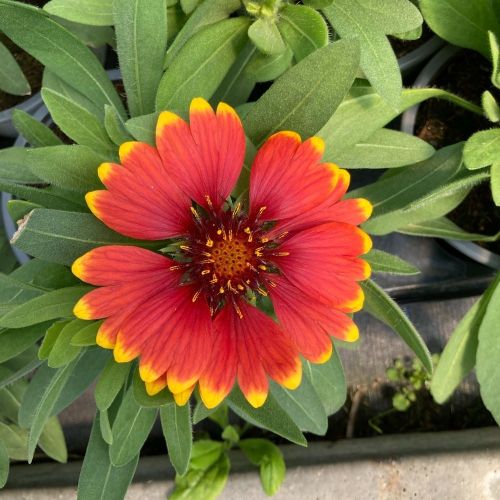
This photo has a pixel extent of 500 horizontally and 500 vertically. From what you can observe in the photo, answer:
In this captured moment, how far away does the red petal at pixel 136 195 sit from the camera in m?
0.66

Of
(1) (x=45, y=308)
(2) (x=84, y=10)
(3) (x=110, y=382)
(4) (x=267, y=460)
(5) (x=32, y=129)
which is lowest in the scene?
(4) (x=267, y=460)

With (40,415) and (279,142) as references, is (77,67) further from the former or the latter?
(40,415)

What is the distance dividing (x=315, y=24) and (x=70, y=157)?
0.34 metres

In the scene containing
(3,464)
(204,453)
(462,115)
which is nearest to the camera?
(3,464)

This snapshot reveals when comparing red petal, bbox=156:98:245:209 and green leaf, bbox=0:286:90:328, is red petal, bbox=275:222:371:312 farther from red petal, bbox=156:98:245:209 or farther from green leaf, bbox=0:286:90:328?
green leaf, bbox=0:286:90:328

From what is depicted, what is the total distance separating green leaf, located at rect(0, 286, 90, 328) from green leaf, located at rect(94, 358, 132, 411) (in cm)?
9

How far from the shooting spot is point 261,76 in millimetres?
898

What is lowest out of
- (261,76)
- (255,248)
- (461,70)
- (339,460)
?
(339,460)

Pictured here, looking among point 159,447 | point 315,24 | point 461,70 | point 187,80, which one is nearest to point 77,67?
point 187,80

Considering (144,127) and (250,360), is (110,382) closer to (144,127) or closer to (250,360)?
(250,360)

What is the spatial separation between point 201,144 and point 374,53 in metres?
0.27

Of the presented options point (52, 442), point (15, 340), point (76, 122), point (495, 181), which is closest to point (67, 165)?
point (76, 122)

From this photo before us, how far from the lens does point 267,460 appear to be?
1267 mm

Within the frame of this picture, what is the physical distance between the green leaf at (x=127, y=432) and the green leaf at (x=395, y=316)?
1.15 feet
